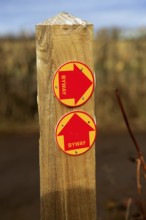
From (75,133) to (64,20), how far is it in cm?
51

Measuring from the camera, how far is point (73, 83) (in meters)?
2.11

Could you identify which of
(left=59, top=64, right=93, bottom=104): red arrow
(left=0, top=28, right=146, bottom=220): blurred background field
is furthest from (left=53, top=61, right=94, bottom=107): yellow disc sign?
Result: (left=0, top=28, right=146, bottom=220): blurred background field

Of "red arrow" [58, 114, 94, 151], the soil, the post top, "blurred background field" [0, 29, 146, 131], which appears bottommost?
the soil

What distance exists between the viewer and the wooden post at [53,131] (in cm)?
207

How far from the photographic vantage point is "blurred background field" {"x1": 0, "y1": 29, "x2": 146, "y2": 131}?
1013 cm

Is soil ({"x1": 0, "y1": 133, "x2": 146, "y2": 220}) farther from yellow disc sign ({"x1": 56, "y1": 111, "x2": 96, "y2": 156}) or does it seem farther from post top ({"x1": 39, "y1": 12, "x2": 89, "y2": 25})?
post top ({"x1": 39, "y1": 12, "x2": 89, "y2": 25})

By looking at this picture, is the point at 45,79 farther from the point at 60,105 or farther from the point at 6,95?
the point at 6,95

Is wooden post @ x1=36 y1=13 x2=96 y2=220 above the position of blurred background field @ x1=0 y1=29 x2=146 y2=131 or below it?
above

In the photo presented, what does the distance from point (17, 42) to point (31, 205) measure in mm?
6285

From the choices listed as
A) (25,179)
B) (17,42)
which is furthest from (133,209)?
(17,42)

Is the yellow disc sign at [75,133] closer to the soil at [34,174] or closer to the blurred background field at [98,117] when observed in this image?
the soil at [34,174]

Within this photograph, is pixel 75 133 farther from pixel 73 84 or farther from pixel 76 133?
pixel 73 84

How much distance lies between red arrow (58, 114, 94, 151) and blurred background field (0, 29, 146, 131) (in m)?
7.45

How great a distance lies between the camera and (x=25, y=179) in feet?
21.4
